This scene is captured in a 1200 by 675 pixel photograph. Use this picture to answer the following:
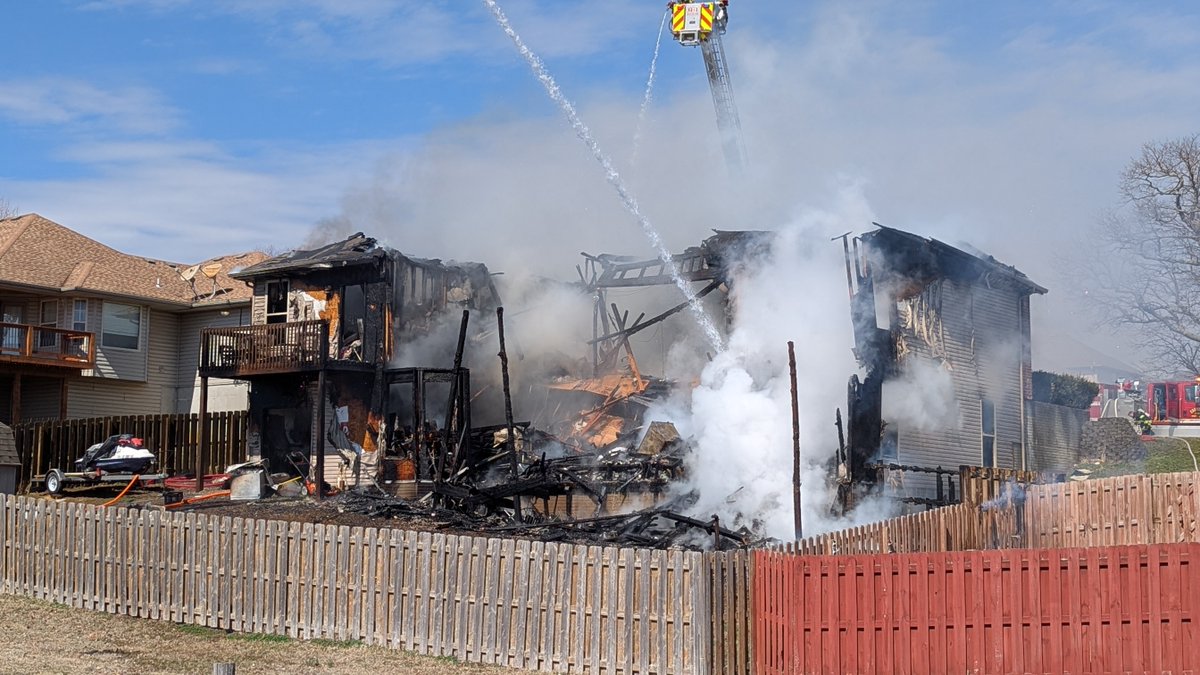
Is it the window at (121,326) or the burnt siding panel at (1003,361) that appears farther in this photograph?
the window at (121,326)

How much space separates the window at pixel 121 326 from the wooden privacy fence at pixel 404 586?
22.0 m

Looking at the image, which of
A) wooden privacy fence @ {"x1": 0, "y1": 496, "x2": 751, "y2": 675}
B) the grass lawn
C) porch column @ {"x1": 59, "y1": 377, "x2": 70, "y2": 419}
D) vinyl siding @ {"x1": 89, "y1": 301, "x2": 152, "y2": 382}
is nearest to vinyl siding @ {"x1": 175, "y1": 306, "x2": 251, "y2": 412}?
vinyl siding @ {"x1": 89, "y1": 301, "x2": 152, "y2": 382}

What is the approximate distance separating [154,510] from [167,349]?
82.2 ft

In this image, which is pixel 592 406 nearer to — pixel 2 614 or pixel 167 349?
pixel 167 349

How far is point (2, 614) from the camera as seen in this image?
1555 cm

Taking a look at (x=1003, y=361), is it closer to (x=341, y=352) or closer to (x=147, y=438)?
(x=341, y=352)

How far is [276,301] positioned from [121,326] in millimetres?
7077

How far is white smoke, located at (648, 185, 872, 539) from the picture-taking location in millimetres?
21797

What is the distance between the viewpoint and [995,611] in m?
11.2

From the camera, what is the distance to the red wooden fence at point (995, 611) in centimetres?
1105

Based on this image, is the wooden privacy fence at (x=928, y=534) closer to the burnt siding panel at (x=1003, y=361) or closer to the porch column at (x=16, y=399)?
the burnt siding panel at (x=1003, y=361)

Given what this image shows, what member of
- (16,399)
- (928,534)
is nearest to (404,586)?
(928,534)

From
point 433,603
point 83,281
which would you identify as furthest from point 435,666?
point 83,281

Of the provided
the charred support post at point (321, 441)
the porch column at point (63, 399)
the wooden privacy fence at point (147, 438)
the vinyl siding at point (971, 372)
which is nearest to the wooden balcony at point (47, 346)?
the porch column at point (63, 399)
